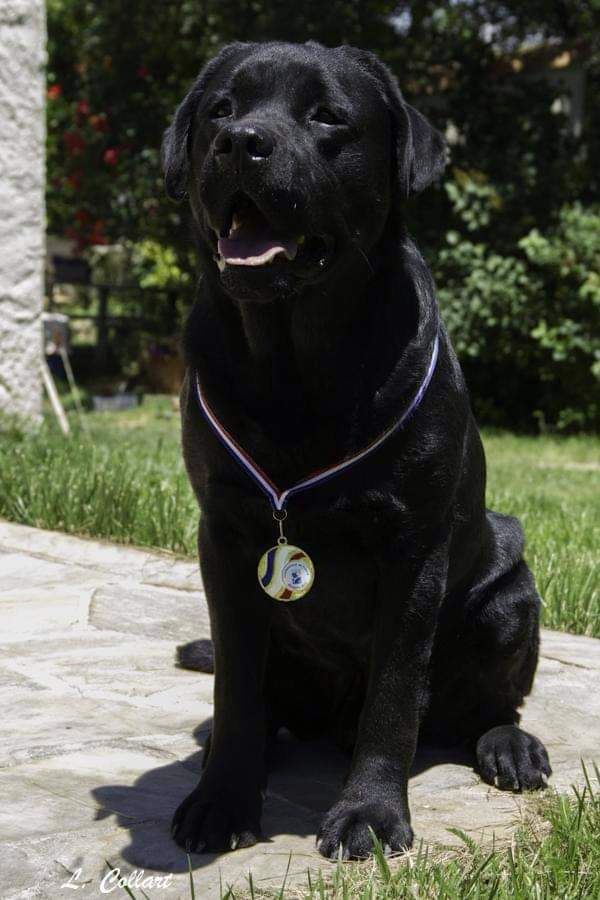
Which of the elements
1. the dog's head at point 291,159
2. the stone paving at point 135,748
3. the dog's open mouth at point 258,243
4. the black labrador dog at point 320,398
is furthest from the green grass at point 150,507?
the dog's open mouth at point 258,243

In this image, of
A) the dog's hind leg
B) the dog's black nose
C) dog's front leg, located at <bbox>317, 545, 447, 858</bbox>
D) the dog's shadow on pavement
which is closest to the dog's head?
the dog's black nose

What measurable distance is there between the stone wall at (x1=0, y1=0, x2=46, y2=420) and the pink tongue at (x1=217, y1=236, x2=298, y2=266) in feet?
16.0

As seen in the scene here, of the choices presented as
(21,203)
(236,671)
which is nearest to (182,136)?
(236,671)

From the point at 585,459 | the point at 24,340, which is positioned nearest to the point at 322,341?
the point at 24,340

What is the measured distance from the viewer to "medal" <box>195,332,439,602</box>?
7.50 ft

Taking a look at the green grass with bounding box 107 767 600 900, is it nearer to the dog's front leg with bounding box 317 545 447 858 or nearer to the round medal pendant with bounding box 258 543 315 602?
the dog's front leg with bounding box 317 545 447 858

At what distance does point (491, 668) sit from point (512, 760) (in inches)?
8.9

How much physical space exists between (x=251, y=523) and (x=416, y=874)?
73cm

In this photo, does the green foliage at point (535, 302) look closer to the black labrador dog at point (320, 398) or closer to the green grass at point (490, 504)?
the green grass at point (490, 504)

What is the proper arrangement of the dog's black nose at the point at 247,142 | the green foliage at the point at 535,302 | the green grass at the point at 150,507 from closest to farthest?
the dog's black nose at the point at 247,142, the green grass at the point at 150,507, the green foliage at the point at 535,302

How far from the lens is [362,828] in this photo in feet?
7.30

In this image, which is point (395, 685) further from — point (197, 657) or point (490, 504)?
point (490, 504)

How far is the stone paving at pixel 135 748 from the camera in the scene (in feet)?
7.06

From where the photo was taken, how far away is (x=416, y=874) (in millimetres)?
2020
